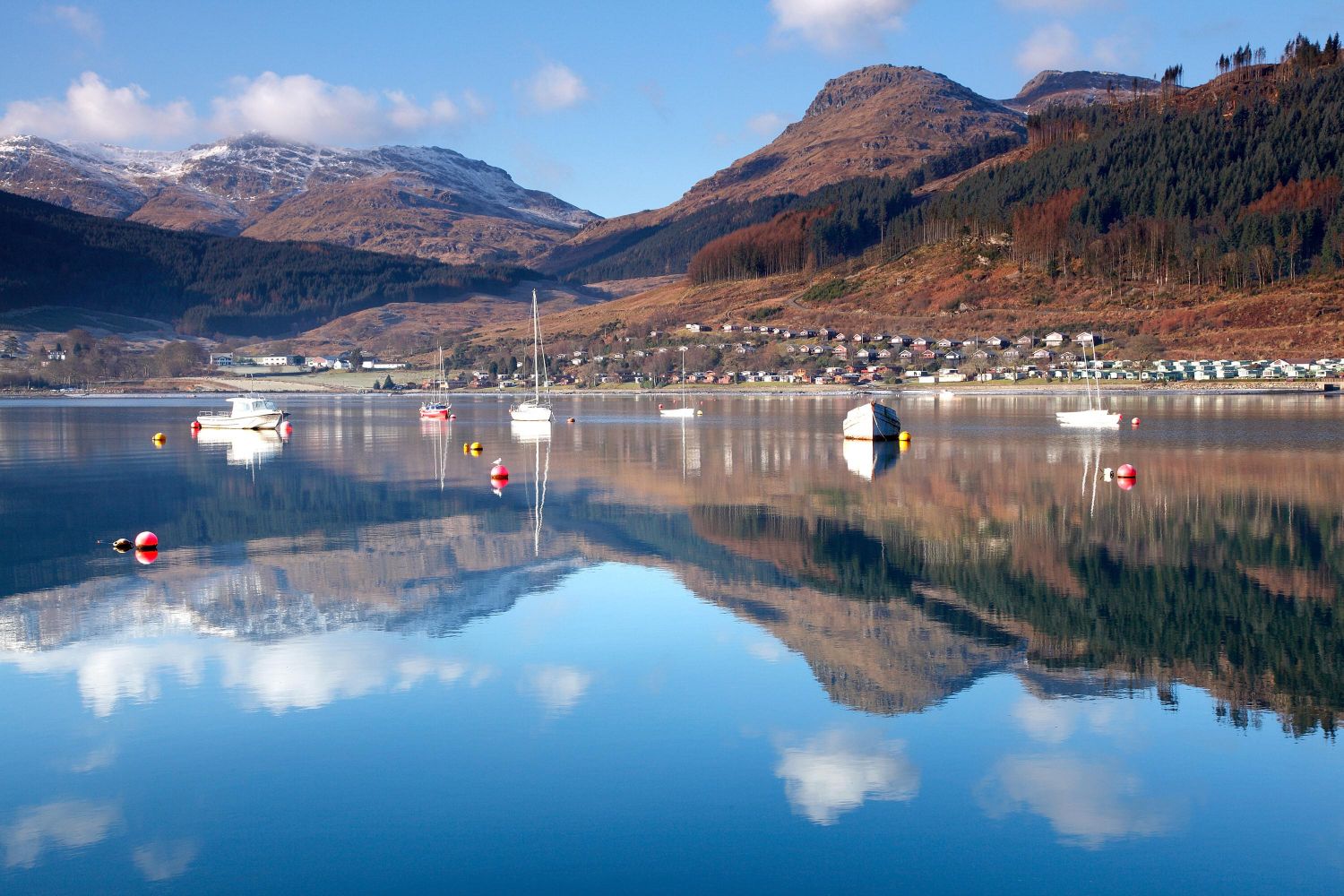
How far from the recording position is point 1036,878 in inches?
397

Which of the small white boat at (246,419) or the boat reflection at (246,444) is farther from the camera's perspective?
the small white boat at (246,419)

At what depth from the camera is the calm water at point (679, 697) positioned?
1058 centimetres

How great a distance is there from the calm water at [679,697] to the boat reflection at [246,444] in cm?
1950

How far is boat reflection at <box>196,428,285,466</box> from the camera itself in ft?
174

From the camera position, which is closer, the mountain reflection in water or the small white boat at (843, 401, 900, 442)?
the mountain reflection in water

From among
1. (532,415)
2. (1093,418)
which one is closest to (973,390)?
(1093,418)

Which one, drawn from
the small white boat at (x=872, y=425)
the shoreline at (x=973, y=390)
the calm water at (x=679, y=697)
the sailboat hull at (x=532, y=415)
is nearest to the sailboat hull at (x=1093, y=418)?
the small white boat at (x=872, y=425)

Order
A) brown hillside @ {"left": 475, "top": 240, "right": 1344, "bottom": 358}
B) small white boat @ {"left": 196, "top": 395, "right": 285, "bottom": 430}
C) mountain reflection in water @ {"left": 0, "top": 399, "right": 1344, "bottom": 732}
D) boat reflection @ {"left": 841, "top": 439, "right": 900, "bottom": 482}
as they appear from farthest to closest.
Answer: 1. brown hillside @ {"left": 475, "top": 240, "right": 1344, "bottom": 358}
2. small white boat @ {"left": 196, "top": 395, "right": 285, "bottom": 430}
3. boat reflection @ {"left": 841, "top": 439, "right": 900, "bottom": 482}
4. mountain reflection in water @ {"left": 0, "top": 399, "right": 1344, "bottom": 732}

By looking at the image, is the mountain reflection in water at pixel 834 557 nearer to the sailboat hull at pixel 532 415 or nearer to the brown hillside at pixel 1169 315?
the sailboat hull at pixel 532 415

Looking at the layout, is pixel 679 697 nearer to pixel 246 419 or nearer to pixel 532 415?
pixel 246 419

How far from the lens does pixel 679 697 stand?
15.3 meters

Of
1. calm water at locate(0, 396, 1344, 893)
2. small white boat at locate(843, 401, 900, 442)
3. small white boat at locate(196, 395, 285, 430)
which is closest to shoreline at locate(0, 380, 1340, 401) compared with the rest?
small white boat at locate(843, 401, 900, 442)

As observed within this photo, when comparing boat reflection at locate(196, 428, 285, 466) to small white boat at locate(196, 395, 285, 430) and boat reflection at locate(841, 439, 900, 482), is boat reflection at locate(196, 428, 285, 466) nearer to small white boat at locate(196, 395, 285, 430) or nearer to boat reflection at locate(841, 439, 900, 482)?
small white boat at locate(196, 395, 285, 430)

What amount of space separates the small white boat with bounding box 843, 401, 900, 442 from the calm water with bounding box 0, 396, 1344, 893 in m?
25.4
